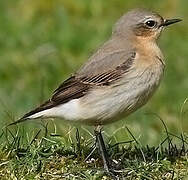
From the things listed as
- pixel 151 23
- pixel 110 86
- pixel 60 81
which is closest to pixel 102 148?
pixel 110 86

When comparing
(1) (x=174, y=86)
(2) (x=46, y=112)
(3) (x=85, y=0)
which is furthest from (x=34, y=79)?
(2) (x=46, y=112)

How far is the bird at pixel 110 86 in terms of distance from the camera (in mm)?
9516

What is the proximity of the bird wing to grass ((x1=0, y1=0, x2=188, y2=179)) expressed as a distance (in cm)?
36

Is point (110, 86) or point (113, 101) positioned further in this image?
point (110, 86)

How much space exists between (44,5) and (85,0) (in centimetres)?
80

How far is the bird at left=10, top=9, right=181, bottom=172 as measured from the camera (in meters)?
9.52

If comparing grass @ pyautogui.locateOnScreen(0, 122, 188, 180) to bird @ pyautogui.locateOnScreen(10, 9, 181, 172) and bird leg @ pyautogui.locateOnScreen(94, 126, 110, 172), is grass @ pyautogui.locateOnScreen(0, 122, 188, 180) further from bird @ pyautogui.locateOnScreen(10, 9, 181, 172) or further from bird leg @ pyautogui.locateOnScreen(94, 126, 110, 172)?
bird @ pyautogui.locateOnScreen(10, 9, 181, 172)

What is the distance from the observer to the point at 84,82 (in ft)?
32.2

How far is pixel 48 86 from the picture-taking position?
594 inches

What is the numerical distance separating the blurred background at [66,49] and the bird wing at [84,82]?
7.74 feet

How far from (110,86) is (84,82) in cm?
30

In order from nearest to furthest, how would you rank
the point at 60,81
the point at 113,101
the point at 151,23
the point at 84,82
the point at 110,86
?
the point at 113,101
the point at 110,86
the point at 84,82
the point at 151,23
the point at 60,81

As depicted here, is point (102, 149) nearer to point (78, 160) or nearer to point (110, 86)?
point (78, 160)

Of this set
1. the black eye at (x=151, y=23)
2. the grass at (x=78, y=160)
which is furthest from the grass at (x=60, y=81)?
the black eye at (x=151, y=23)
